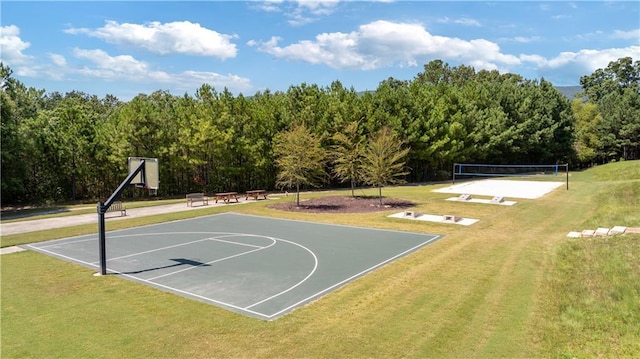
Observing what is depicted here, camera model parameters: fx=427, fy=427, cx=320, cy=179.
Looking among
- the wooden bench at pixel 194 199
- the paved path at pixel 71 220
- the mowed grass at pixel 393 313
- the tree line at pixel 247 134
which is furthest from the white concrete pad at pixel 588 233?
the wooden bench at pixel 194 199

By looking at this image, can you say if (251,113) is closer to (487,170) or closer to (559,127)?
(487,170)

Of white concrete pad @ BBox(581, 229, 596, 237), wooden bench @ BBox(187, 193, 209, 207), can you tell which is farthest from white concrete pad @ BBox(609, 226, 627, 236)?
wooden bench @ BBox(187, 193, 209, 207)

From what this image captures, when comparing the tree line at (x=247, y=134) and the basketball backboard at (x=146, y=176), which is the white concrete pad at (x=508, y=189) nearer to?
the tree line at (x=247, y=134)

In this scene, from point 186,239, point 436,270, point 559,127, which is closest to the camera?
point 436,270

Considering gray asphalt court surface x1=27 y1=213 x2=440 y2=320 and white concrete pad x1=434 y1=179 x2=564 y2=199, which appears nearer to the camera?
gray asphalt court surface x1=27 y1=213 x2=440 y2=320

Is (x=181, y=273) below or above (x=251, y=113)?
below

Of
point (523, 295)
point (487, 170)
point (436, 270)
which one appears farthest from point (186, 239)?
point (487, 170)

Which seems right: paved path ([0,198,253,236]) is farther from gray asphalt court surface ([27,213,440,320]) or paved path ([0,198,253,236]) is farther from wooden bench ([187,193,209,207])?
gray asphalt court surface ([27,213,440,320])
